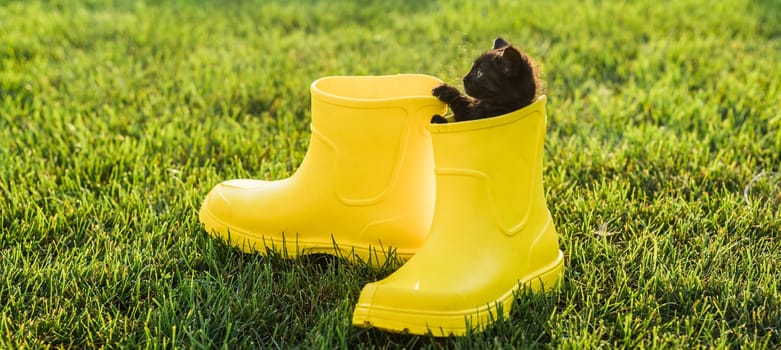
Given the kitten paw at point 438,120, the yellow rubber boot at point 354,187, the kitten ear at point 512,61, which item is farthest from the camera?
the yellow rubber boot at point 354,187

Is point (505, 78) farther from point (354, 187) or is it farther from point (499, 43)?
point (354, 187)

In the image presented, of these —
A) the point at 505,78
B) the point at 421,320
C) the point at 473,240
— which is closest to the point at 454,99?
the point at 505,78

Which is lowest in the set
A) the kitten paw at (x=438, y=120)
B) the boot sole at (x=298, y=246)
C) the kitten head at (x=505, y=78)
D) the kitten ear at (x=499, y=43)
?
the boot sole at (x=298, y=246)

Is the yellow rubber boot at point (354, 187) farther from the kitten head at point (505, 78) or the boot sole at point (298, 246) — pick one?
the kitten head at point (505, 78)

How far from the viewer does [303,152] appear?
95.7 inches

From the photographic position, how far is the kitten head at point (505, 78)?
143 centimetres

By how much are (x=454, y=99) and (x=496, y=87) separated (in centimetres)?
10

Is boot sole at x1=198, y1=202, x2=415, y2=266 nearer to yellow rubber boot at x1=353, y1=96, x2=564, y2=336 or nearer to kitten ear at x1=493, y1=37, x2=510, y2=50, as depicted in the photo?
yellow rubber boot at x1=353, y1=96, x2=564, y2=336

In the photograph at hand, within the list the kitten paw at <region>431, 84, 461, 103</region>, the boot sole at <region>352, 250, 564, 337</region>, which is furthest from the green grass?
the kitten paw at <region>431, 84, 461, 103</region>

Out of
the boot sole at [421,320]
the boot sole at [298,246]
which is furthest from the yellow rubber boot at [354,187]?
the boot sole at [421,320]

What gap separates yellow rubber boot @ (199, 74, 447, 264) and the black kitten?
0.09 meters

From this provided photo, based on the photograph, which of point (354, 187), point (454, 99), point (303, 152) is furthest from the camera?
point (303, 152)

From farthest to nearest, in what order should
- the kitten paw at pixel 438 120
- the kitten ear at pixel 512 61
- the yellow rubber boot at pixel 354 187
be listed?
the yellow rubber boot at pixel 354 187, the kitten paw at pixel 438 120, the kitten ear at pixel 512 61

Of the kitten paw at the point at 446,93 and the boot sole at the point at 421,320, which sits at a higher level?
the kitten paw at the point at 446,93
